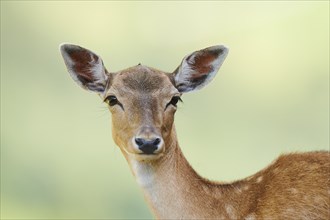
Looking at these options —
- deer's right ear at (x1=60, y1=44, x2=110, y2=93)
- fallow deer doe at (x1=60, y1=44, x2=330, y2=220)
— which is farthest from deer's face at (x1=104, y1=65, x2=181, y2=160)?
deer's right ear at (x1=60, y1=44, x2=110, y2=93)

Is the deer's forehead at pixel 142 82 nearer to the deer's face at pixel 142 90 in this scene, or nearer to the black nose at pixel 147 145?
the deer's face at pixel 142 90

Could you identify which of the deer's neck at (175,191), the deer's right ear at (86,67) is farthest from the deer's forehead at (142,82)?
the deer's neck at (175,191)

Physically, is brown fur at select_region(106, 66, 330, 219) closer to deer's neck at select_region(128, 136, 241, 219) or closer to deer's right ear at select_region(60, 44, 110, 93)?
deer's neck at select_region(128, 136, 241, 219)

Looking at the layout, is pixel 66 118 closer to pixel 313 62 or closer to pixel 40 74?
pixel 40 74

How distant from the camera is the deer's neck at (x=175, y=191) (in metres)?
A: 8.27

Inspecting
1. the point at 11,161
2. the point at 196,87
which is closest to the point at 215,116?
the point at 11,161

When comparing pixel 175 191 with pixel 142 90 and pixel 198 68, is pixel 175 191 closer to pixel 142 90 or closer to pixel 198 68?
pixel 142 90

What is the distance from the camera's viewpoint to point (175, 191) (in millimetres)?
8359

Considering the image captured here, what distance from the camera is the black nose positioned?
7.89 metres

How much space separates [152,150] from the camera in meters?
7.93

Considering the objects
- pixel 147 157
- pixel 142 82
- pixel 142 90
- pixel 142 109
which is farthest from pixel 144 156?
pixel 142 82

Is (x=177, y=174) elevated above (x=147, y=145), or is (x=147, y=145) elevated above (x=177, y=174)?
(x=147, y=145)

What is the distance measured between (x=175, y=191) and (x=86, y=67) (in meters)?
1.49

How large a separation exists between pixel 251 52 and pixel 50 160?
6.62m
